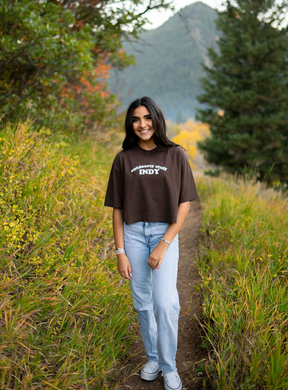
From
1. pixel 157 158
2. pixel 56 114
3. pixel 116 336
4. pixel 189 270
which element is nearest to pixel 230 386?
pixel 116 336

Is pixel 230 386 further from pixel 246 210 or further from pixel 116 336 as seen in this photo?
pixel 246 210

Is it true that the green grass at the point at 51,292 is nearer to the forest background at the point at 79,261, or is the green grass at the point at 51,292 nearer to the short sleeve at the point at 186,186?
the forest background at the point at 79,261

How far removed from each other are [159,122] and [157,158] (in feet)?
0.89

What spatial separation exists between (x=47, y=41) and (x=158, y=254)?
355 cm

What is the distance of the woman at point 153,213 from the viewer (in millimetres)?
1947

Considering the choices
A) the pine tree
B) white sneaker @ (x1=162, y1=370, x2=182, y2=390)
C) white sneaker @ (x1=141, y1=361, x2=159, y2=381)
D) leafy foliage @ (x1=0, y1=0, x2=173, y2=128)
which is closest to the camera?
white sneaker @ (x1=162, y1=370, x2=182, y2=390)

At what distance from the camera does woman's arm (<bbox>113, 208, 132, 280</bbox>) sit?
2.04 m

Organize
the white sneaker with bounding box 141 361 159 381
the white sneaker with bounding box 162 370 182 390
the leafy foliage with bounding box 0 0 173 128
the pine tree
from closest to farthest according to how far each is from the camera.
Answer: the white sneaker with bounding box 162 370 182 390
the white sneaker with bounding box 141 361 159 381
the leafy foliage with bounding box 0 0 173 128
the pine tree

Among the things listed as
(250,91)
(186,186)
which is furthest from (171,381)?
(250,91)

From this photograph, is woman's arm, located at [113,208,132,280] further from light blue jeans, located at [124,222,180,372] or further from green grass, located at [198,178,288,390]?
green grass, located at [198,178,288,390]

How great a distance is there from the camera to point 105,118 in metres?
7.63

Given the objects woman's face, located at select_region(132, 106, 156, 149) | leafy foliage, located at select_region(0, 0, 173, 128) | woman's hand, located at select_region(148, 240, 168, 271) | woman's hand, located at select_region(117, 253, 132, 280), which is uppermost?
leafy foliage, located at select_region(0, 0, 173, 128)

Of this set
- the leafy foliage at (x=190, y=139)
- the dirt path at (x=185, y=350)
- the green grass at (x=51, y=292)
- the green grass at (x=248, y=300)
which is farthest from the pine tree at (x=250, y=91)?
the leafy foliage at (x=190, y=139)

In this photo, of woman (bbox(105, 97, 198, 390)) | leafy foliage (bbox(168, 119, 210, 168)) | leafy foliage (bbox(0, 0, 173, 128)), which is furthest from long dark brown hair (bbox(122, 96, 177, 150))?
leafy foliage (bbox(168, 119, 210, 168))
